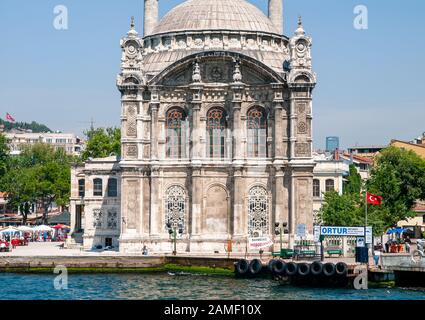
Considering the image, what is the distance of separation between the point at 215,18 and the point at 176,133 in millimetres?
10866

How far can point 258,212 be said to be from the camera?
6931cm

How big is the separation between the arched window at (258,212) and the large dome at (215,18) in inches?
534

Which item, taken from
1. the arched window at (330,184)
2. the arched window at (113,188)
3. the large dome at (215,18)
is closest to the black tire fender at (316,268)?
the arched window at (113,188)

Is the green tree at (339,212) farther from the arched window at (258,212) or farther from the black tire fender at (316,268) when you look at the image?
the black tire fender at (316,268)

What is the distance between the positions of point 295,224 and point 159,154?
11.5 m

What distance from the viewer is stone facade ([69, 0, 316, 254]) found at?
2687 inches

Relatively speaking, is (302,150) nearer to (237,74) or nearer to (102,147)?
(237,74)

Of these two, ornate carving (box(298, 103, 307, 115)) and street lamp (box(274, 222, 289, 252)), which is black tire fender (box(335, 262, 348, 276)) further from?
ornate carving (box(298, 103, 307, 115))

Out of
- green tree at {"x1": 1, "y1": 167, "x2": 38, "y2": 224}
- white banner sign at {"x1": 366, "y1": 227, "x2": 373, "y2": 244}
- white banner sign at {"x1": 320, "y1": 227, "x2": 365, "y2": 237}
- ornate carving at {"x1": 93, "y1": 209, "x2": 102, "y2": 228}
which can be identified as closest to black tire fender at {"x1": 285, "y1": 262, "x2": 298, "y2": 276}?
white banner sign at {"x1": 320, "y1": 227, "x2": 365, "y2": 237}

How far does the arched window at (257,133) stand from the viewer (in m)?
69.3

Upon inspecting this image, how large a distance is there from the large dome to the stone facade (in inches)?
173

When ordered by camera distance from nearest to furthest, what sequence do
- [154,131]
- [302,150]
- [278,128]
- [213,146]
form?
[302,150]
[278,128]
[154,131]
[213,146]

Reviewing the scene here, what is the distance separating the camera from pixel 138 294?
46594mm

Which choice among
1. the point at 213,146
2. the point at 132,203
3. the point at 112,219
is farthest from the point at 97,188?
the point at 213,146
